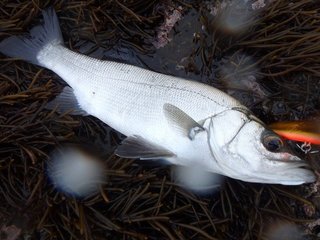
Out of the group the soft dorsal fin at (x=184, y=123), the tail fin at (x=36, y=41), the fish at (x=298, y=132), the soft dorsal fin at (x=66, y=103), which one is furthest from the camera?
the tail fin at (x=36, y=41)

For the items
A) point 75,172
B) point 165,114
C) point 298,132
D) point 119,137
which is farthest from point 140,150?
point 298,132

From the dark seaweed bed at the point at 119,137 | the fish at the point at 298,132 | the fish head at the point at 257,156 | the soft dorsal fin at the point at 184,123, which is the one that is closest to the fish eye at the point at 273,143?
the fish head at the point at 257,156

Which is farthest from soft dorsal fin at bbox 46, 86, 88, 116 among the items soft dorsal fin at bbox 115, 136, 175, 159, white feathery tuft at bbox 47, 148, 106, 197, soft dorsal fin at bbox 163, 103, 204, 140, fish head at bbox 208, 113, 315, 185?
fish head at bbox 208, 113, 315, 185

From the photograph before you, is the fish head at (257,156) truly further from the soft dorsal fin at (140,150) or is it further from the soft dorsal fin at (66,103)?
the soft dorsal fin at (66,103)

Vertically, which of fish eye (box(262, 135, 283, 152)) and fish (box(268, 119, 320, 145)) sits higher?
fish (box(268, 119, 320, 145))

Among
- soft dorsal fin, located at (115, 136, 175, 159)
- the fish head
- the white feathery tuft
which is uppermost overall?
the fish head

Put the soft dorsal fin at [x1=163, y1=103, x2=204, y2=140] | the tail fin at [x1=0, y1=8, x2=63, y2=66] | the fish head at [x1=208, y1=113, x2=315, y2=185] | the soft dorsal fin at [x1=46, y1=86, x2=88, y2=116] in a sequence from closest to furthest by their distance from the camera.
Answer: the fish head at [x1=208, y1=113, x2=315, y2=185] → the soft dorsal fin at [x1=163, y1=103, x2=204, y2=140] → the soft dorsal fin at [x1=46, y1=86, x2=88, y2=116] → the tail fin at [x1=0, y1=8, x2=63, y2=66]

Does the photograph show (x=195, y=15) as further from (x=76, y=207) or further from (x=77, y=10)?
(x=76, y=207)

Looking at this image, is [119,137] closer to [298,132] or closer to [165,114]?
[165,114]

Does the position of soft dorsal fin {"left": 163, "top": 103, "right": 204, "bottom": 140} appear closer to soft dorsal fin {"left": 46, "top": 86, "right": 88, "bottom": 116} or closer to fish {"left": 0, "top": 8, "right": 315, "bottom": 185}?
fish {"left": 0, "top": 8, "right": 315, "bottom": 185}

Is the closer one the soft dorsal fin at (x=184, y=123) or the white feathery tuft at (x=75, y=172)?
the soft dorsal fin at (x=184, y=123)
